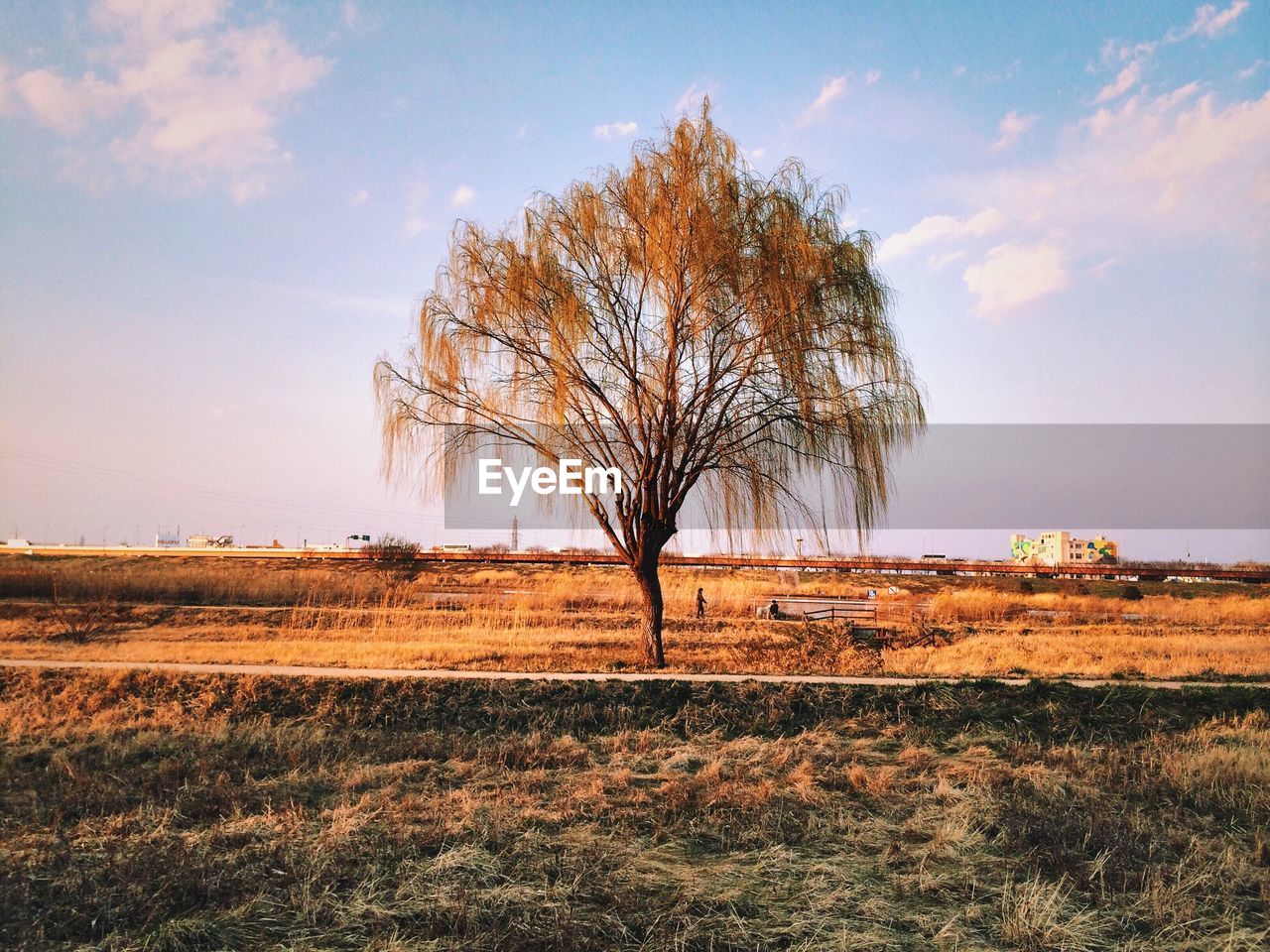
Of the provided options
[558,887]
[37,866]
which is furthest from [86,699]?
[558,887]

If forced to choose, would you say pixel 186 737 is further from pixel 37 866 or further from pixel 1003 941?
pixel 1003 941

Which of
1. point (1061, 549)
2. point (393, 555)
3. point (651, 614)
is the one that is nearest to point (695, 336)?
point (651, 614)

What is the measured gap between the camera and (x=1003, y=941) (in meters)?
4.61

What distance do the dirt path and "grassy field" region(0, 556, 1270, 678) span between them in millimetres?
993

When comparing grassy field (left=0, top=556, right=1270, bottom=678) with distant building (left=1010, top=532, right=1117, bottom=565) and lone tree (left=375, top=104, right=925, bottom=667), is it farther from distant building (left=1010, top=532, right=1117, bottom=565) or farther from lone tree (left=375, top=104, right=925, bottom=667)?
distant building (left=1010, top=532, right=1117, bottom=565)

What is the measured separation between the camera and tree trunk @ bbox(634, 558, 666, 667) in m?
14.1

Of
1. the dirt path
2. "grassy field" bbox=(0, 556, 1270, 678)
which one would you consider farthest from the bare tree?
the dirt path

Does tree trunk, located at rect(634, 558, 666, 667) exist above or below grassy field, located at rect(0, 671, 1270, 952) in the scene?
above

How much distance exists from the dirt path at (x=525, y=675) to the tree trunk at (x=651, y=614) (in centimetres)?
95

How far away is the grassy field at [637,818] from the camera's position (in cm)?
472

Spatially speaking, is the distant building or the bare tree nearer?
the bare tree

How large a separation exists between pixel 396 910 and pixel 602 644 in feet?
44.5

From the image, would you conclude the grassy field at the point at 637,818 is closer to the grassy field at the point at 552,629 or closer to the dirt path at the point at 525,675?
the dirt path at the point at 525,675

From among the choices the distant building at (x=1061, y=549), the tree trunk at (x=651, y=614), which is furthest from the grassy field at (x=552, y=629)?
the distant building at (x=1061, y=549)
